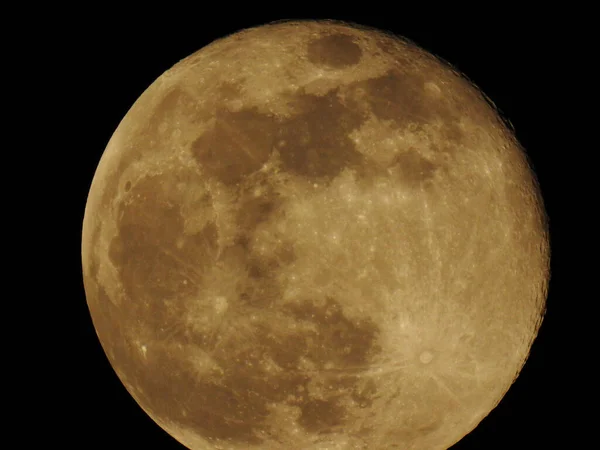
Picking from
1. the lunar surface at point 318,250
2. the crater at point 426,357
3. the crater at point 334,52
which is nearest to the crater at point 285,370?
the lunar surface at point 318,250

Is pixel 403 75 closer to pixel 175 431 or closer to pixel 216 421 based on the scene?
pixel 216 421

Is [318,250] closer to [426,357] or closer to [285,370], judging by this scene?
[285,370]

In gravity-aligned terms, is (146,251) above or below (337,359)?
above

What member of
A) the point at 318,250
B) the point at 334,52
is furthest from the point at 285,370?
the point at 334,52

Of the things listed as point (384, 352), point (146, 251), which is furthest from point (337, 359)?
point (146, 251)

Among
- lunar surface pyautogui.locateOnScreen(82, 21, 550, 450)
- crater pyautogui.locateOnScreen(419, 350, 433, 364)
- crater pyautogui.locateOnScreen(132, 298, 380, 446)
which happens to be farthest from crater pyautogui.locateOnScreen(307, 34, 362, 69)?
crater pyautogui.locateOnScreen(419, 350, 433, 364)

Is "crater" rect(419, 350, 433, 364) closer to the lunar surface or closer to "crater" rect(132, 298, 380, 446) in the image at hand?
the lunar surface

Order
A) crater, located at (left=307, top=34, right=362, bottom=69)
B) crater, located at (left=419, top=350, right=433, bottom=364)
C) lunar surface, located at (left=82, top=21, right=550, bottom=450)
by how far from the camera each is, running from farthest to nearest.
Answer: crater, located at (left=307, top=34, right=362, bottom=69), crater, located at (left=419, top=350, right=433, bottom=364), lunar surface, located at (left=82, top=21, right=550, bottom=450)
